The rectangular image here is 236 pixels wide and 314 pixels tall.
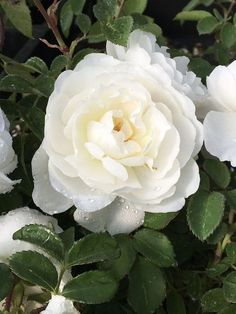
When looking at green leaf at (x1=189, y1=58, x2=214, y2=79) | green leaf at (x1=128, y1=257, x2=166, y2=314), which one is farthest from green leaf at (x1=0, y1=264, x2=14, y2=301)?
green leaf at (x1=189, y1=58, x2=214, y2=79)

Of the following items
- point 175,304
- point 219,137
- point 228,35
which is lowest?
point 175,304

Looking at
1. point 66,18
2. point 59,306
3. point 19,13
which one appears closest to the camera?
point 59,306

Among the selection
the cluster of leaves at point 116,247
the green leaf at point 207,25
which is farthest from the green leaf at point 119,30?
the green leaf at point 207,25

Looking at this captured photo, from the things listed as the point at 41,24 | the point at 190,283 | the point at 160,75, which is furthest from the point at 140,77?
the point at 41,24

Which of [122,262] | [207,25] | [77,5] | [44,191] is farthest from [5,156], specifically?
[207,25]

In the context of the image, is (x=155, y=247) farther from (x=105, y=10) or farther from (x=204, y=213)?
(x=105, y=10)

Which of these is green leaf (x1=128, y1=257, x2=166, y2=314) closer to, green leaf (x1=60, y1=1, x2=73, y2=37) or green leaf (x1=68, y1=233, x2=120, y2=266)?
green leaf (x1=68, y1=233, x2=120, y2=266)

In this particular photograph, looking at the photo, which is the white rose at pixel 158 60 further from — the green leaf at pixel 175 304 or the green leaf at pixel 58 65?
the green leaf at pixel 175 304
